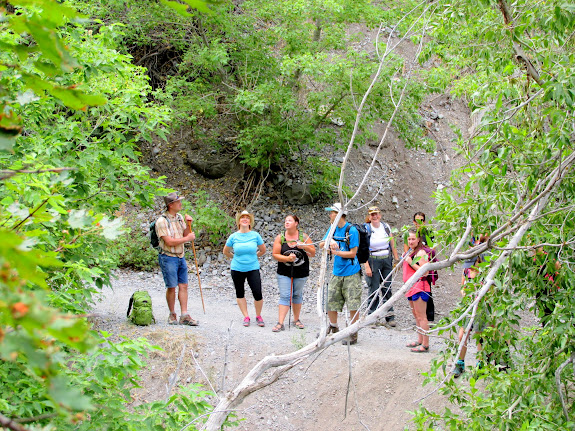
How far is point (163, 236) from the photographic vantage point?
6625 mm

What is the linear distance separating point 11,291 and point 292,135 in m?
10.4

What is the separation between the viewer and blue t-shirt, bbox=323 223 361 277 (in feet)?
21.3

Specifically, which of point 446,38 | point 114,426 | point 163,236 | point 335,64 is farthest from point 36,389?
point 335,64

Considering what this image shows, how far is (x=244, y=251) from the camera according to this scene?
23.1ft

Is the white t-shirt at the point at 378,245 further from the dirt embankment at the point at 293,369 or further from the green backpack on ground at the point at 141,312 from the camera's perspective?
the green backpack on ground at the point at 141,312

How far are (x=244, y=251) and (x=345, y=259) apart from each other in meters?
1.38

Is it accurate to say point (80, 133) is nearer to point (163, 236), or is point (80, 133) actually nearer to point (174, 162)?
point (163, 236)

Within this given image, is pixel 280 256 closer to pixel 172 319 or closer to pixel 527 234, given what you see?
pixel 172 319

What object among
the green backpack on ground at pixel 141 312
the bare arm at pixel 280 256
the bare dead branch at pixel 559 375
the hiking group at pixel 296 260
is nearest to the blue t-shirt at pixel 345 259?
the hiking group at pixel 296 260

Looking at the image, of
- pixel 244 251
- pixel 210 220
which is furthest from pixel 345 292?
pixel 210 220

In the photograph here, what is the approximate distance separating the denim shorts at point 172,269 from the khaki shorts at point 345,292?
79.0 inches

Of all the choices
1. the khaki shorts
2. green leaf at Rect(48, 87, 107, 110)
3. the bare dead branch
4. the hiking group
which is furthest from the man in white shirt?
green leaf at Rect(48, 87, 107, 110)

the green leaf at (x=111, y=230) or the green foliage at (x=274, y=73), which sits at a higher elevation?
the green foliage at (x=274, y=73)

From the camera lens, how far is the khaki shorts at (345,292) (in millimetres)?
6598
